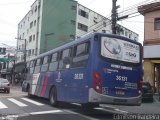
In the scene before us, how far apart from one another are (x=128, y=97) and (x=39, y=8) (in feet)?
156

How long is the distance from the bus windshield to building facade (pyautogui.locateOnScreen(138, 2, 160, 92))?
1534 cm

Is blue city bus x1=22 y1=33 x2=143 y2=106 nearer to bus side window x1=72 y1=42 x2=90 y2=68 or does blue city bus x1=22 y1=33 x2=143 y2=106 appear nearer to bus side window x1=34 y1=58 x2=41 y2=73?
bus side window x1=72 y1=42 x2=90 y2=68

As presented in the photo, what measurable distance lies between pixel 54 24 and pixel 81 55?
151 feet

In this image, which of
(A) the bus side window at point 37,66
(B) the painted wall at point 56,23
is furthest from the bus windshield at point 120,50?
(B) the painted wall at point 56,23

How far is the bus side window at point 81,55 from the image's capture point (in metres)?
14.5

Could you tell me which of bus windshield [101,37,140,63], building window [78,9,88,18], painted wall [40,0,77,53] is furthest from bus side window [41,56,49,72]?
building window [78,9,88,18]

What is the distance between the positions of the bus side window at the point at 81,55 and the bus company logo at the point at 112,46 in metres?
0.81

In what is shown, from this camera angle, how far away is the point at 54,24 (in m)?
60.3

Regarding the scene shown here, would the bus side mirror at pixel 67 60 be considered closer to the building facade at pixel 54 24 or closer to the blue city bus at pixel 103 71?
the blue city bus at pixel 103 71

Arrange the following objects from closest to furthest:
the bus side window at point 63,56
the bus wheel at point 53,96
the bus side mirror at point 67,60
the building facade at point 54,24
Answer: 1. the bus side mirror at point 67,60
2. the bus side window at point 63,56
3. the bus wheel at point 53,96
4. the building facade at point 54,24

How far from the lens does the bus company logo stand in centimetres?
1418

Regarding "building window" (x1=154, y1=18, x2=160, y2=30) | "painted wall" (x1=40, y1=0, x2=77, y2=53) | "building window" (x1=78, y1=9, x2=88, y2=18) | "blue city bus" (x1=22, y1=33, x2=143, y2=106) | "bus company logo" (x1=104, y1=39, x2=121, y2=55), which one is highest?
"building window" (x1=78, y1=9, x2=88, y2=18)

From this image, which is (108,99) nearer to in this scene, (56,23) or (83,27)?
(56,23)

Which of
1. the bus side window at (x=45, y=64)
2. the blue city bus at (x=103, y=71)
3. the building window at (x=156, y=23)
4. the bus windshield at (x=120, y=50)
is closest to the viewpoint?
the blue city bus at (x=103, y=71)
